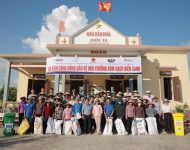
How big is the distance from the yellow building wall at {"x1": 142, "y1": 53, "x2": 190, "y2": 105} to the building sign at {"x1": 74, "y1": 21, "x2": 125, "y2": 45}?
7.62 ft

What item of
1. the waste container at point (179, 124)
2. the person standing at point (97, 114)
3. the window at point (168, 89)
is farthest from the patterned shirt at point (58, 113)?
the window at point (168, 89)

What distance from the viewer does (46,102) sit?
25.7 ft

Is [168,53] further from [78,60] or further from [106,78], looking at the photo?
[78,60]

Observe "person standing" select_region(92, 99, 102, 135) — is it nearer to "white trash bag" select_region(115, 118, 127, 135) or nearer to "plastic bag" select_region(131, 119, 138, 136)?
"white trash bag" select_region(115, 118, 127, 135)

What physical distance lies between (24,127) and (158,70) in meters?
9.05

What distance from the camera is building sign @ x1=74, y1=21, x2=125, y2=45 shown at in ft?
40.0

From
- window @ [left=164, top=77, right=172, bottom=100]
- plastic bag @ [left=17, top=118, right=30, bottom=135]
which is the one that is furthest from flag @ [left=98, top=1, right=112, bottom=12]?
plastic bag @ [left=17, top=118, right=30, bottom=135]

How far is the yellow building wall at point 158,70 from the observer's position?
479 inches

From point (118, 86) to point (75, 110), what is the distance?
5911mm

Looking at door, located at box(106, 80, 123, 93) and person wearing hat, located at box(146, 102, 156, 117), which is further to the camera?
door, located at box(106, 80, 123, 93)

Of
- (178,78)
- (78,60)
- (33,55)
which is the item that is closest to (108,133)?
(78,60)

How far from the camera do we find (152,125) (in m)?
7.66

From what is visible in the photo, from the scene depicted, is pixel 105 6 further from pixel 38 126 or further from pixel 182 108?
pixel 38 126

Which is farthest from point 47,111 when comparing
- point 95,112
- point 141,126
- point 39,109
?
point 141,126
